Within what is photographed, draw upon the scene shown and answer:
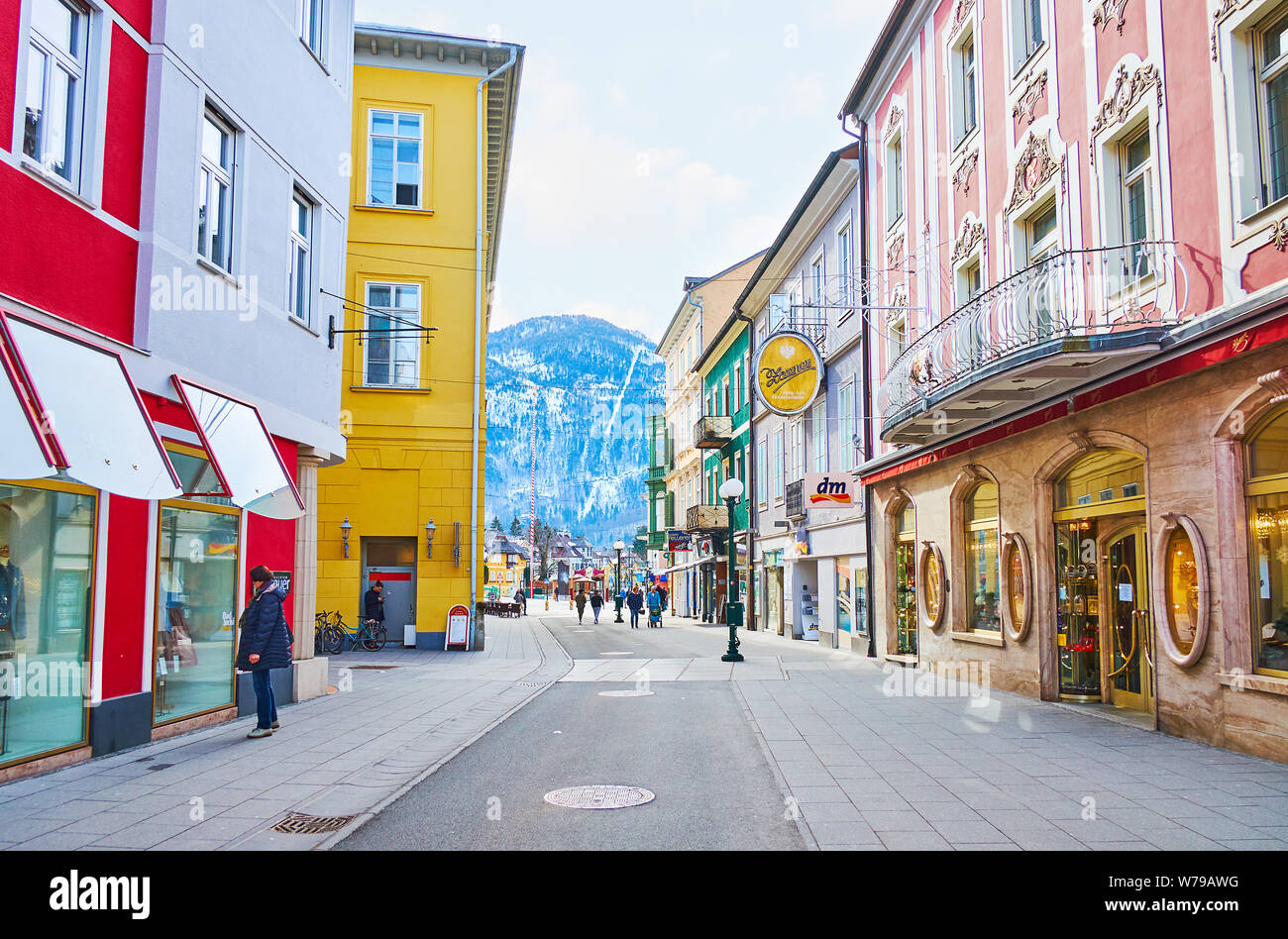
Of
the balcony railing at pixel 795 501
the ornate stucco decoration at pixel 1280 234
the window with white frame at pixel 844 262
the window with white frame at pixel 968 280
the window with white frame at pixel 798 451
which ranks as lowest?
the balcony railing at pixel 795 501

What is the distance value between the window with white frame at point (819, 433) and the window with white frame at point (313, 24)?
50.8ft

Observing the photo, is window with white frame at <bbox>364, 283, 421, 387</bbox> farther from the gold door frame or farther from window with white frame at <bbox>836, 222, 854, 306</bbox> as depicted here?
the gold door frame

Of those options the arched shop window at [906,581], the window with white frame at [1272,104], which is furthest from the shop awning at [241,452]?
the arched shop window at [906,581]

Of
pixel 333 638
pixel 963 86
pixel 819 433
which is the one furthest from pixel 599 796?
pixel 819 433

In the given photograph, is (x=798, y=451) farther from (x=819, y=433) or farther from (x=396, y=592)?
(x=396, y=592)

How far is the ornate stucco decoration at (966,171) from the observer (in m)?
15.8

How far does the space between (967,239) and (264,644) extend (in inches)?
468

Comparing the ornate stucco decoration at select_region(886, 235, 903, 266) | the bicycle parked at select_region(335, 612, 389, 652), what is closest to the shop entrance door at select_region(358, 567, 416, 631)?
the bicycle parked at select_region(335, 612, 389, 652)

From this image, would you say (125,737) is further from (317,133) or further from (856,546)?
(856,546)

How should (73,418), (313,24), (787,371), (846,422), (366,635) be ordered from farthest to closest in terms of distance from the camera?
(846,422) → (366,635) → (787,371) → (313,24) → (73,418)

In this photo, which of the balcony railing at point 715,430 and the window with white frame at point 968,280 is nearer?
the window with white frame at point 968,280

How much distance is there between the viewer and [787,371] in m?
20.0

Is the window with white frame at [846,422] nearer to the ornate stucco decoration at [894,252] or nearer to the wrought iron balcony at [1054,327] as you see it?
the ornate stucco decoration at [894,252]

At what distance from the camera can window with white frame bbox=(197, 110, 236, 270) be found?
37.1 ft
